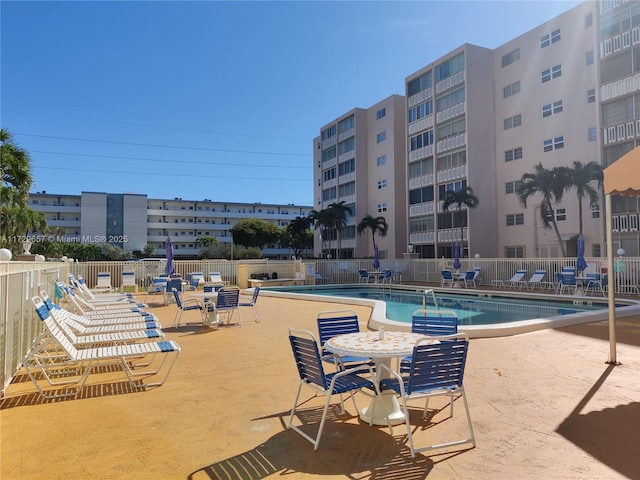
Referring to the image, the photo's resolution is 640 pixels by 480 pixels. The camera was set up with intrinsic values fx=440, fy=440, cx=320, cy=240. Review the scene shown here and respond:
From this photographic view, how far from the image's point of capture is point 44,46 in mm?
17062

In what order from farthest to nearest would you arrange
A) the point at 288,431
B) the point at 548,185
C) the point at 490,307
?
the point at 548,185 → the point at 490,307 → the point at 288,431

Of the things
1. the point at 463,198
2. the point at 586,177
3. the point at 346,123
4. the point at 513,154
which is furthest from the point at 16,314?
the point at 346,123

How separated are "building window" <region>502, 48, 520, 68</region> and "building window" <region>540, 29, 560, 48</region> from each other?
7.13ft

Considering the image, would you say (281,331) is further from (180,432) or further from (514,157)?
(514,157)

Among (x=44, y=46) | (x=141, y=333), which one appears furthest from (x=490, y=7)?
(x=44, y=46)

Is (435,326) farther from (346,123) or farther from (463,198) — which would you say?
(346,123)

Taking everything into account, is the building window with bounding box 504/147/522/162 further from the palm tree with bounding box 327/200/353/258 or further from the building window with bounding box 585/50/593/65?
the palm tree with bounding box 327/200/353/258

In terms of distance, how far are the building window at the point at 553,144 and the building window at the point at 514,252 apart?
747cm

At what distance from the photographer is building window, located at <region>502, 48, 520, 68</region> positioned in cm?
3447

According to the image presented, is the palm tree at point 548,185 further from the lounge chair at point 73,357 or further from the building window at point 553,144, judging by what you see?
the lounge chair at point 73,357

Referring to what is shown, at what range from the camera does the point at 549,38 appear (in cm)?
3188

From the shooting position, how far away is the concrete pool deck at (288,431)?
11.2 ft

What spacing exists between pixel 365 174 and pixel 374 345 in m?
47.1

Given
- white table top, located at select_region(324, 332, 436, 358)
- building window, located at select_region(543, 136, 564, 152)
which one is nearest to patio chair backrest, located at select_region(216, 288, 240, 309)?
white table top, located at select_region(324, 332, 436, 358)
